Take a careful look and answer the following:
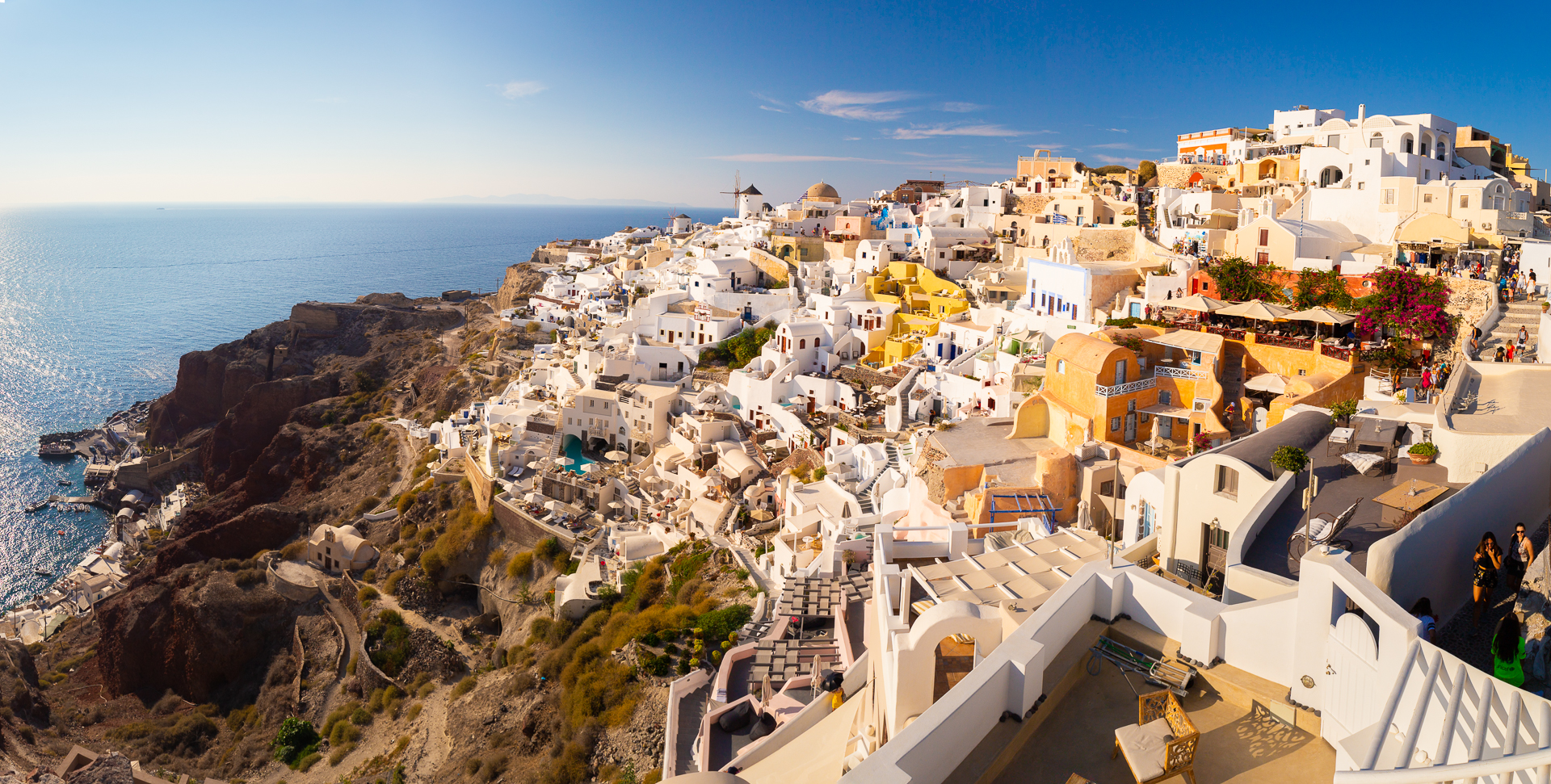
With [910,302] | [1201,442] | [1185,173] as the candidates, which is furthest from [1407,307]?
[1185,173]

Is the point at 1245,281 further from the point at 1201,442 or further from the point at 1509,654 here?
Result: the point at 1509,654

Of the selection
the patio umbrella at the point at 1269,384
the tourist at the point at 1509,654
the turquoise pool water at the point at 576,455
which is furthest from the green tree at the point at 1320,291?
the turquoise pool water at the point at 576,455

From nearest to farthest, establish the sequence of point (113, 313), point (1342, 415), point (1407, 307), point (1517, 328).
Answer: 1. point (1342, 415)
2. point (1517, 328)
3. point (1407, 307)
4. point (113, 313)

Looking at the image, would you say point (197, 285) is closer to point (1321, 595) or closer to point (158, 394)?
point (158, 394)

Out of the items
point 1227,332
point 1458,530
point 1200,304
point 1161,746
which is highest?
point 1200,304

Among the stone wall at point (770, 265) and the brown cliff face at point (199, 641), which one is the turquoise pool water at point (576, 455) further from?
the stone wall at point (770, 265)
